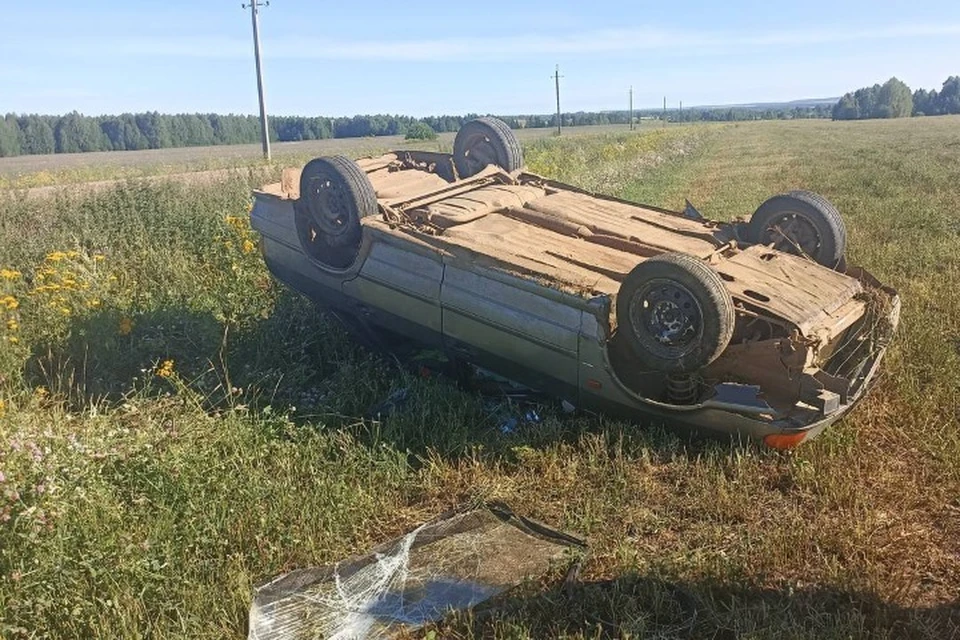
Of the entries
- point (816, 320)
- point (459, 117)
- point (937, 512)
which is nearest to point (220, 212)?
point (816, 320)

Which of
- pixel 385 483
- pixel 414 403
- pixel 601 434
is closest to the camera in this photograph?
pixel 385 483

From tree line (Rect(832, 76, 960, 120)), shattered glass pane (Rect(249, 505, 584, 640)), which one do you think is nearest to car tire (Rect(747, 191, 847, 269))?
shattered glass pane (Rect(249, 505, 584, 640))

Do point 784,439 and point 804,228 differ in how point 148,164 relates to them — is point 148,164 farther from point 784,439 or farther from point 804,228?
point 784,439

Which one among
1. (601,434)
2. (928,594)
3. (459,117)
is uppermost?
Answer: (459,117)

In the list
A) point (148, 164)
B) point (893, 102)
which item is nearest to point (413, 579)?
point (148, 164)

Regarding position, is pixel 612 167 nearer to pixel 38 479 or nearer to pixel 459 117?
pixel 38 479

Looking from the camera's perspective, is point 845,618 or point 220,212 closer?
point 845,618

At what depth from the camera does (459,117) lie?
10819 centimetres

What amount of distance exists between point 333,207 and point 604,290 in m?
2.30

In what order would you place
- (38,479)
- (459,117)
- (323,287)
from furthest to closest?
(459,117) < (323,287) < (38,479)

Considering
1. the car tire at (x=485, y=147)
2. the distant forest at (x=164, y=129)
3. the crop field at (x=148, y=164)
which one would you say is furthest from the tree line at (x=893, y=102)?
the car tire at (x=485, y=147)

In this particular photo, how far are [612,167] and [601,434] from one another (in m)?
16.1

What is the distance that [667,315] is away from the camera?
3914 millimetres

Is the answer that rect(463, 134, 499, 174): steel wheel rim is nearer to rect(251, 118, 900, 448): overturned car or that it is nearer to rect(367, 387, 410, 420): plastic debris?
rect(251, 118, 900, 448): overturned car
